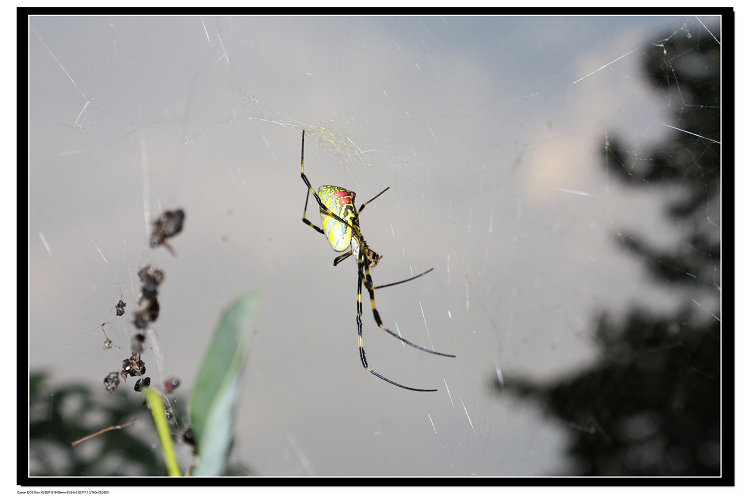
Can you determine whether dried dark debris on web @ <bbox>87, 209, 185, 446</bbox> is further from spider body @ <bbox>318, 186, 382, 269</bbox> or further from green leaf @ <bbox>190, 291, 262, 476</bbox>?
spider body @ <bbox>318, 186, 382, 269</bbox>

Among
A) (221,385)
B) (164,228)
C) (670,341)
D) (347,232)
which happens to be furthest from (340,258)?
(670,341)

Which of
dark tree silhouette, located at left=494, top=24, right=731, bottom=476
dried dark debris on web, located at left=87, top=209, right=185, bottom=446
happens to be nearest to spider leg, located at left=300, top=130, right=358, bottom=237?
dried dark debris on web, located at left=87, top=209, right=185, bottom=446

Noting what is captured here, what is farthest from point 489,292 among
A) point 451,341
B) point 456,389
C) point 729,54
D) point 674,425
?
point 674,425

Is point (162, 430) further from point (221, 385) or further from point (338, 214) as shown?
point (338, 214)

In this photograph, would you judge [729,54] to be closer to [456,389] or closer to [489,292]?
[489,292]

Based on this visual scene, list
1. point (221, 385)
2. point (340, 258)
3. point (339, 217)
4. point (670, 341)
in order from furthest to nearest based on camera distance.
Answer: point (670, 341)
point (340, 258)
point (339, 217)
point (221, 385)

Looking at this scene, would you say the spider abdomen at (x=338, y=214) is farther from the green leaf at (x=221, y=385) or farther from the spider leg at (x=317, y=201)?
the green leaf at (x=221, y=385)
